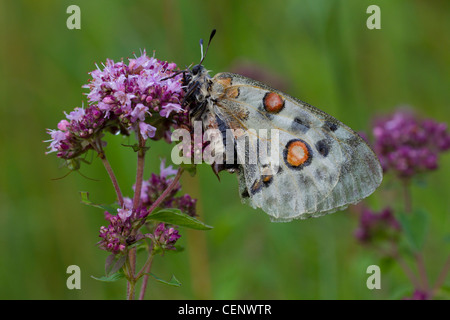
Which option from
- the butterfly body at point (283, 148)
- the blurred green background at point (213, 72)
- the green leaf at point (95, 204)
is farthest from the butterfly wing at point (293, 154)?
the blurred green background at point (213, 72)

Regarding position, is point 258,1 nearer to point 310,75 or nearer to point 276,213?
point 310,75

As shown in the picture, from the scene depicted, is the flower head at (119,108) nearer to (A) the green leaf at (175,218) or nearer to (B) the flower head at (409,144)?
(A) the green leaf at (175,218)

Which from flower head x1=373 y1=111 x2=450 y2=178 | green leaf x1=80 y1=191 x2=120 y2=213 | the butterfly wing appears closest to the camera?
green leaf x1=80 y1=191 x2=120 y2=213

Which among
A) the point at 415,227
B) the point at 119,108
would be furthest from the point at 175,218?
the point at 415,227

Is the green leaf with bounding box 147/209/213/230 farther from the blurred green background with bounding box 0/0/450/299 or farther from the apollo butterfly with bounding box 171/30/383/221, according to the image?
the blurred green background with bounding box 0/0/450/299

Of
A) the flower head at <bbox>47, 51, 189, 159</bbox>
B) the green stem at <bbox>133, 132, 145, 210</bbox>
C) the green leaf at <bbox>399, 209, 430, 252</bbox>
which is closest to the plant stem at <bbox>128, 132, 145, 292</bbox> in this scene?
the green stem at <bbox>133, 132, 145, 210</bbox>

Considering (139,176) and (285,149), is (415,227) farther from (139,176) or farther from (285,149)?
(139,176)

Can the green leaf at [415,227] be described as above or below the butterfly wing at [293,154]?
below
